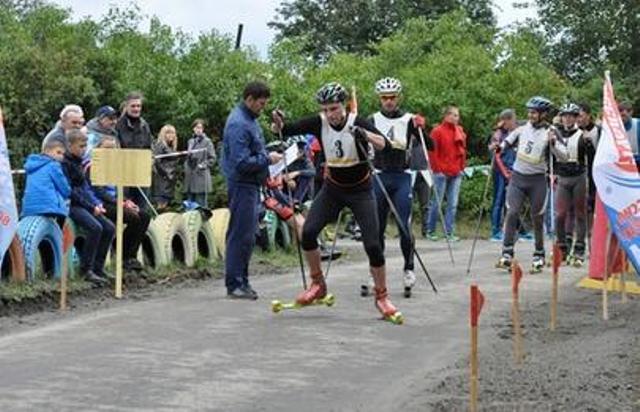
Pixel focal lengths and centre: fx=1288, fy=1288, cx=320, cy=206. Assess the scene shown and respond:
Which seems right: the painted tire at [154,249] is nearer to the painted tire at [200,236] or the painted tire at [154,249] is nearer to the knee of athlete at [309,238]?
the painted tire at [200,236]

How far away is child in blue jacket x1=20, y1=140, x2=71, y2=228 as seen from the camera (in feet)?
43.8

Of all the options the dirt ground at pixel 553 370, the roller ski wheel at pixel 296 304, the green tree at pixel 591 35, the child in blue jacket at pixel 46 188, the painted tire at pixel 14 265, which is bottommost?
the dirt ground at pixel 553 370

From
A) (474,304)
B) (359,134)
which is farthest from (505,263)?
(474,304)

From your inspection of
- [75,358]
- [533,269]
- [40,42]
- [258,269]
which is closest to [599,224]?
[533,269]

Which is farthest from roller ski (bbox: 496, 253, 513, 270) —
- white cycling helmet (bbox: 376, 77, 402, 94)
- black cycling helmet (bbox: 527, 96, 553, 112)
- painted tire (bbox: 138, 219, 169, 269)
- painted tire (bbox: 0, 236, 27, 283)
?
painted tire (bbox: 0, 236, 27, 283)

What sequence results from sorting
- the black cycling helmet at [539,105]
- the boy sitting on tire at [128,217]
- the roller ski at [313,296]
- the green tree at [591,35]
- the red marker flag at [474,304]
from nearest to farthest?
the red marker flag at [474,304]
the roller ski at [313,296]
the boy sitting on tire at [128,217]
the black cycling helmet at [539,105]
the green tree at [591,35]

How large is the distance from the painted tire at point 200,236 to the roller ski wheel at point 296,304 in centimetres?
355

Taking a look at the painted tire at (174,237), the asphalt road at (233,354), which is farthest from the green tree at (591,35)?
the asphalt road at (233,354)

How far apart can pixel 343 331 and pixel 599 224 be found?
462 centimetres

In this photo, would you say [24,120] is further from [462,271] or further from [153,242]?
[462,271]

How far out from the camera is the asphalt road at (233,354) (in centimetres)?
869

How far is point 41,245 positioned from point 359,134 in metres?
3.80

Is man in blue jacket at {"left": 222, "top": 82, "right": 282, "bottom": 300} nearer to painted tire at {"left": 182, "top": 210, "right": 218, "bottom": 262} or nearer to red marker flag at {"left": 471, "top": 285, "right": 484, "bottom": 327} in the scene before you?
painted tire at {"left": 182, "top": 210, "right": 218, "bottom": 262}

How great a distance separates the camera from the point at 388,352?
1060 centimetres
